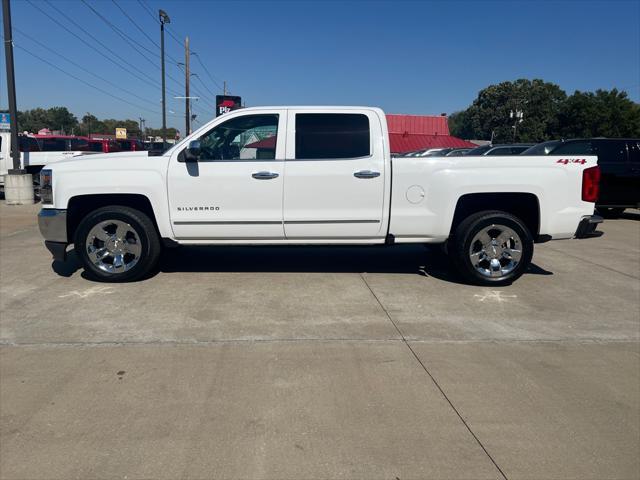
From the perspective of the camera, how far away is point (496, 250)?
20.2 ft

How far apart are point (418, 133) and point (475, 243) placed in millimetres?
44069

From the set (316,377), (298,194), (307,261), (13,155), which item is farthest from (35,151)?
(316,377)

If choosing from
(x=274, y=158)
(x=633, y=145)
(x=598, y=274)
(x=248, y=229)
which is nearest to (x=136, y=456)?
(x=248, y=229)

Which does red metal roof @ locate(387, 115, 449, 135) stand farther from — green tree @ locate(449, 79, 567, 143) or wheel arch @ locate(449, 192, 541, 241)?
green tree @ locate(449, 79, 567, 143)

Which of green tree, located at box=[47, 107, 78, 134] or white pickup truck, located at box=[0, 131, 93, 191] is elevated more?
green tree, located at box=[47, 107, 78, 134]

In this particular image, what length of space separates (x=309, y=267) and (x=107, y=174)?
2.73 meters

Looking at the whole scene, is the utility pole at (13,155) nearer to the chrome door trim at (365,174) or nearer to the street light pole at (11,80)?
the street light pole at (11,80)

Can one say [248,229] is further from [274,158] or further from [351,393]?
[351,393]

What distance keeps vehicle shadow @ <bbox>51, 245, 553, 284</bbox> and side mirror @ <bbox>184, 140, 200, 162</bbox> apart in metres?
1.61

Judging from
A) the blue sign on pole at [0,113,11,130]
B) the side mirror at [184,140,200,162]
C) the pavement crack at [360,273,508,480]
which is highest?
Answer: the blue sign on pole at [0,113,11,130]

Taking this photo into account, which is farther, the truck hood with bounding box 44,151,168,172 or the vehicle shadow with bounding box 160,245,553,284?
the vehicle shadow with bounding box 160,245,553,284

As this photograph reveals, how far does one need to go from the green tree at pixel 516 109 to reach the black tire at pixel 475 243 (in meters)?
88.5

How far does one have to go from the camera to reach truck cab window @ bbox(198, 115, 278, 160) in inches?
235

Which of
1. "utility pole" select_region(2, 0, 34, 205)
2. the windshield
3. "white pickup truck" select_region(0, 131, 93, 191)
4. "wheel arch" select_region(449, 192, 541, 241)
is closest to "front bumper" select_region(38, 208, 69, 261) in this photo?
"wheel arch" select_region(449, 192, 541, 241)
